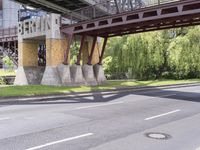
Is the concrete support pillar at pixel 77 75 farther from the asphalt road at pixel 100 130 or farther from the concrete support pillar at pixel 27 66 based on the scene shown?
the asphalt road at pixel 100 130

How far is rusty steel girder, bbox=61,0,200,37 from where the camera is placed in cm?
2144

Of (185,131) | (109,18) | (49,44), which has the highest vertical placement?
(109,18)

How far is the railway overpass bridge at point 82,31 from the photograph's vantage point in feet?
75.5

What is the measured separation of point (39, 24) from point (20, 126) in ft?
72.4

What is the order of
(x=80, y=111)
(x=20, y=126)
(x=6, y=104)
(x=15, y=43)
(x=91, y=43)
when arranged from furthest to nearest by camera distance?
(x=15, y=43) → (x=91, y=43) → (x=6, y=104) → (x=80, y=111) → (x=20, y=126)

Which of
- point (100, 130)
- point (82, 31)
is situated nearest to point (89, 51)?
point (82, 31)

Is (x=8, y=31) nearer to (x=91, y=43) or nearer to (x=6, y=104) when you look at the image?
(x=91, y=43)

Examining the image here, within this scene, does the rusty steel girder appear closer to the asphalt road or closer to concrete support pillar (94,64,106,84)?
concrete support pillar (94,64,106,84)

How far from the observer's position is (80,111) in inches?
536

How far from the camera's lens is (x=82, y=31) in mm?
28203

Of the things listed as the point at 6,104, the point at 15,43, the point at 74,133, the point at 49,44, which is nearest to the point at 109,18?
the point at 49,44

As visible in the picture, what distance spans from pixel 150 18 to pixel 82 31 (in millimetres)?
7218

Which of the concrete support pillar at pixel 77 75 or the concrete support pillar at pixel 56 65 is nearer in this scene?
the concrete support pillar at pixel 56 65

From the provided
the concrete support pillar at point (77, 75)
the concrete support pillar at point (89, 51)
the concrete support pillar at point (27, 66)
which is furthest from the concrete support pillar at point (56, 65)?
the concrete support pillar at point (89, 51)
